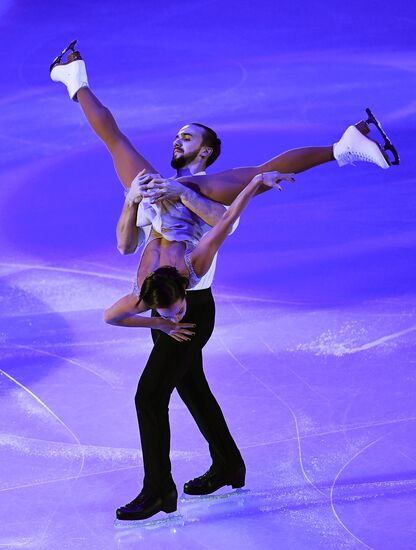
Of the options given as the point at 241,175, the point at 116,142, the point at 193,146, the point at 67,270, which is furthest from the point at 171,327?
the point at 67,270

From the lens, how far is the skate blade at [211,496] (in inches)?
199

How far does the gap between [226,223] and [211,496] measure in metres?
1.28

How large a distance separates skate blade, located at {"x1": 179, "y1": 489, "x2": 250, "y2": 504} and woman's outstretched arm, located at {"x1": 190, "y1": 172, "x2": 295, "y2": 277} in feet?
3.40

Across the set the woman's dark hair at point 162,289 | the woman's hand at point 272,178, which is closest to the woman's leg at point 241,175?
the woman's hand at point 272,178

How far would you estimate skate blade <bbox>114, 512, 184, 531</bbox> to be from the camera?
4762mm

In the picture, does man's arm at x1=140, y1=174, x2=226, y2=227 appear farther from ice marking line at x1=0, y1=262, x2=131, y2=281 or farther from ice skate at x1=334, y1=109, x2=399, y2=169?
ice marking line at x1=0, y1=262, x2=131, y2=281

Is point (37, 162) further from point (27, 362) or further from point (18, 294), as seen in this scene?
point (27, 362)

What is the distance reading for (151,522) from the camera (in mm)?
4844

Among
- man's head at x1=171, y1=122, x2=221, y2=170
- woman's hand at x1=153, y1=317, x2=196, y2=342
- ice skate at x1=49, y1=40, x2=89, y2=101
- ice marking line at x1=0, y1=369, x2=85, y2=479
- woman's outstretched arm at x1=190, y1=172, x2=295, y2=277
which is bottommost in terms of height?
ice marking line at x1=0, y1=369, x2=85, y2=479

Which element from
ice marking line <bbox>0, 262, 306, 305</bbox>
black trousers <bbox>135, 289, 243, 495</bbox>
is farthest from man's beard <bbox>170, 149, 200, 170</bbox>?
ice marking line <bbox>0, 262, 306, 305</bbox>

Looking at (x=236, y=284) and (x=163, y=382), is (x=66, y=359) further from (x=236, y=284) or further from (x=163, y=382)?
(x=163, y=382)

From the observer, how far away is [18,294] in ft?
23.5

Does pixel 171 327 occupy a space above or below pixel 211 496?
above

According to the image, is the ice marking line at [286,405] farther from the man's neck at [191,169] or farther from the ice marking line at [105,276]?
the man's neck at [191,169]
